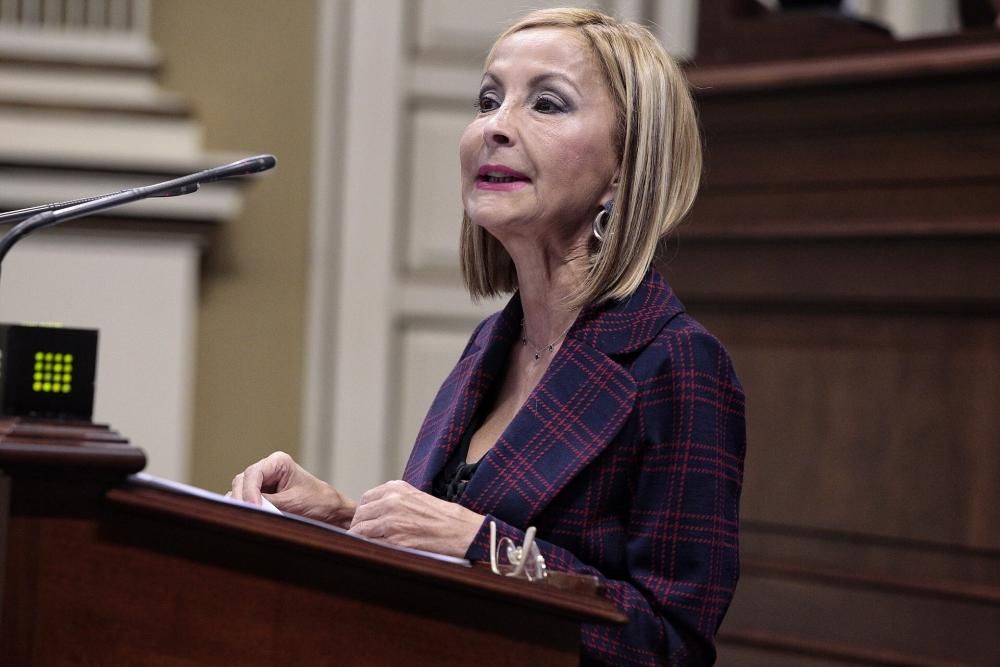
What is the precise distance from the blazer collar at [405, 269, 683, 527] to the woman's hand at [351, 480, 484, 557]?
0.10m

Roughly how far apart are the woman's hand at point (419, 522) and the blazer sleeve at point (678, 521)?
0.05 feet

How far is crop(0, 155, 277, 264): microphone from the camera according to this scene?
1110 mm

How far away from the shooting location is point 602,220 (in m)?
1.44

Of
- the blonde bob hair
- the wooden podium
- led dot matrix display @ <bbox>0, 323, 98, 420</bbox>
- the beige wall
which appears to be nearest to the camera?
the wooden podium

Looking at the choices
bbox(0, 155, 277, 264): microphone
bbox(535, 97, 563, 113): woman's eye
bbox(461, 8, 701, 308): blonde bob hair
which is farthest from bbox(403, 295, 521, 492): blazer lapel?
bbox(0, 155, 277, 264): microphone

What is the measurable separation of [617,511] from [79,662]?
1.79 ft

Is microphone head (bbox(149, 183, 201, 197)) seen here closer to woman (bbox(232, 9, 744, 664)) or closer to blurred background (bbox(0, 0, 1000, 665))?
woman (bbox(232, 9, 744, 664))

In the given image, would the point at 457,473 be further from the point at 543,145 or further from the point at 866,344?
the point at 866,344

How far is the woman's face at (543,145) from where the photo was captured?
1.40 m

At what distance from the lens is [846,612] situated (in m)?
2.34

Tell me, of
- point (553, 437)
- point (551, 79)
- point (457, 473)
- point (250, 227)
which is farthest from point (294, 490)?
point (250, 227)

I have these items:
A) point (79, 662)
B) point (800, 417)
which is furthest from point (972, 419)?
point (79, 662)

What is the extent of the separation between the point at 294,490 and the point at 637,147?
1.64ft

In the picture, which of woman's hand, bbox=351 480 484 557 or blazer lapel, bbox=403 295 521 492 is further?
blazer lapel, bbox=403 295 521 492
